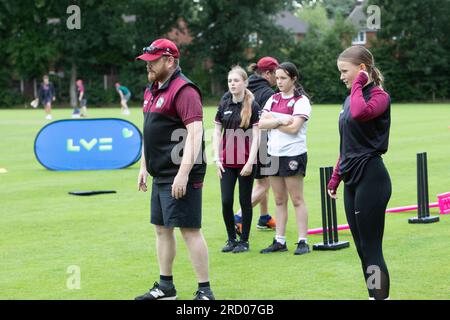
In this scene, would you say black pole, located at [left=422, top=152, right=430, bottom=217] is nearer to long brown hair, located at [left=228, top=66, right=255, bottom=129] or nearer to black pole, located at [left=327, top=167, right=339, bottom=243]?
black pole, located at [left=327, top=167, right=339, bottom=243]

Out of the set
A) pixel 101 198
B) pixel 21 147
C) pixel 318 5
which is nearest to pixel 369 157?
pixel 101 198

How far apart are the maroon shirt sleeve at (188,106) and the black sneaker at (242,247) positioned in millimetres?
2882

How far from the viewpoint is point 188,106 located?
6352 millimetres

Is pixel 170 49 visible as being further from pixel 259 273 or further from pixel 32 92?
pixel 32 92

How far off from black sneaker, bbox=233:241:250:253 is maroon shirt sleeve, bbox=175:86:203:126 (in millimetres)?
2882

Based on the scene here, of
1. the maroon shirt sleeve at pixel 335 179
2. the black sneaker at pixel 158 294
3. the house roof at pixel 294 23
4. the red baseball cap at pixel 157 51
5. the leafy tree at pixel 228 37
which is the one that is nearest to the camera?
the maroon shirt sleeve at pixel 335 179

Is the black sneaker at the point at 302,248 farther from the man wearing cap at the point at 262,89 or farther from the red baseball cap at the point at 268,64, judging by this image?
the red baseball cap at the point at 268,64

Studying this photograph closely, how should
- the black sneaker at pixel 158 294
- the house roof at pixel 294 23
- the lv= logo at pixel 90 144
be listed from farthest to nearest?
1. the house roof at pixel 294 23
2. the lv= logo at pixel 90 144
3. the black sneaker at pixel 158 294

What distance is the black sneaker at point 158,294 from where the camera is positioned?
22.3ft

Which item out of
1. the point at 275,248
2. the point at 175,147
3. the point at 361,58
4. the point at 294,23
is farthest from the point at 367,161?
the point at 294,23

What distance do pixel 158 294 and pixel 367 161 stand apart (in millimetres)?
2144

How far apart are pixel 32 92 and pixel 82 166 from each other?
51748 mm

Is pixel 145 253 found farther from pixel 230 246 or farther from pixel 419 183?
pixel 419 183

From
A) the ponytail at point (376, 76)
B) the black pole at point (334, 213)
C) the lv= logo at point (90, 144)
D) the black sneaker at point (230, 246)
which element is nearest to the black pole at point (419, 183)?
the black pole at point (334, 213)
